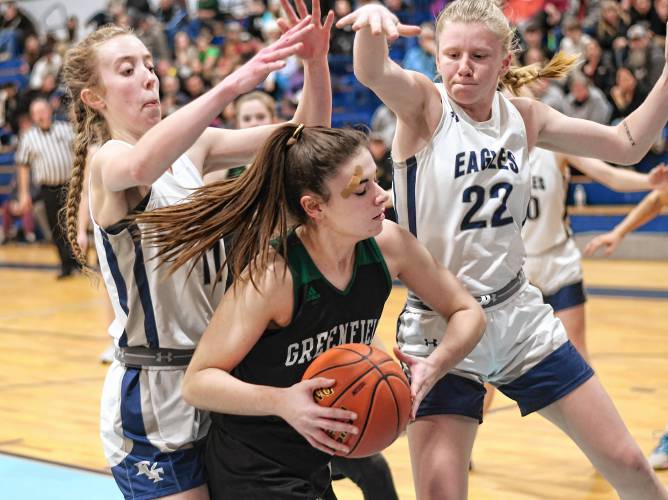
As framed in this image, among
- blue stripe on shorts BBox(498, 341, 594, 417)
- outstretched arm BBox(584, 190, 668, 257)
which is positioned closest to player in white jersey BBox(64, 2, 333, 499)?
blue stripe on shorts BBox(498, 341, 594, 417)

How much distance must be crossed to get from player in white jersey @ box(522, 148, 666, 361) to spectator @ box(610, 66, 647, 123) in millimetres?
6948

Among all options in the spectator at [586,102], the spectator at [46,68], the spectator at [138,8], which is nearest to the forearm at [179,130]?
the spectator at [586,102]

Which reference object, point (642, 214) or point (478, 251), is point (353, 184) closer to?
point (478, 251)

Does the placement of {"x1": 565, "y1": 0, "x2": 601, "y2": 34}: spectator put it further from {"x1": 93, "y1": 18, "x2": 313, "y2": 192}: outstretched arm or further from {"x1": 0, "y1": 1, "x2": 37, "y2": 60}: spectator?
{"x1": 93, "y1": 18, "x2": 313, "y2": 192}: outstretched arm

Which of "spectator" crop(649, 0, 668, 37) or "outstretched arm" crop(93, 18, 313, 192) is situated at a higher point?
"outstretched arm" crop(93, 18, 313, 192)

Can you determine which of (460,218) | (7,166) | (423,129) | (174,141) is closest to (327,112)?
(423,129)

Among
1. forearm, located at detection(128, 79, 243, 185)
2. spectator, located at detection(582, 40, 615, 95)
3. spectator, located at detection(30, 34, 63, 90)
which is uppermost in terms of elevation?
forearm, located at detection(128, 79, 243, 185)

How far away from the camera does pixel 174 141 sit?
251cm

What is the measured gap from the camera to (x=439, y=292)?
2875 mm

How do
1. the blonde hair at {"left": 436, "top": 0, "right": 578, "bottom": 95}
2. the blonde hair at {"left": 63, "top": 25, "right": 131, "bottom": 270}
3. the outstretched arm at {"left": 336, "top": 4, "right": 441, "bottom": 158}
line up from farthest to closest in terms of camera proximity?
the blonde hair at {"left": 436, "top": 0, "right": 578, "bottom": 95} < the blonde hair at {"left": 63, "top": 25, "right": 131, "bottom": 270} < the outstretched arm at {"left": 336, "top": 4, "right": 441, "bottom": 158}

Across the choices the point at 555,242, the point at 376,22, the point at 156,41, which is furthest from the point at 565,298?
the point at 156,41

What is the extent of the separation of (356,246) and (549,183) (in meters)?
2.75

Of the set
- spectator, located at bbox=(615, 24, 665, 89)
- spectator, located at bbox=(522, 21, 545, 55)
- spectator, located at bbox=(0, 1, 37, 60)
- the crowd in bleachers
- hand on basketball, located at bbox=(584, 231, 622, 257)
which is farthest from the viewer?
spectator, located at bbox=(0, 1, 37, 60)

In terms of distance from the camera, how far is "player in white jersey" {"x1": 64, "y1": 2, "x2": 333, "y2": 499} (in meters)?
2.83
